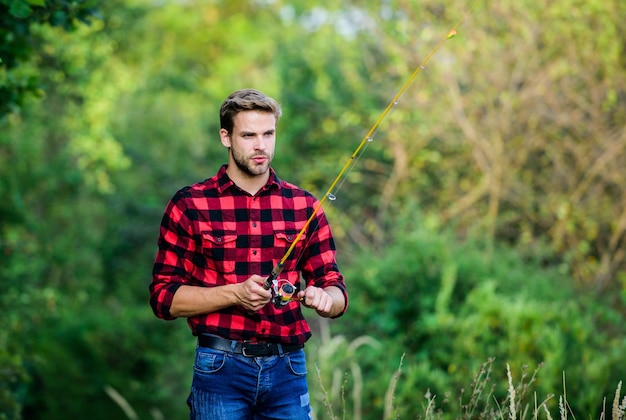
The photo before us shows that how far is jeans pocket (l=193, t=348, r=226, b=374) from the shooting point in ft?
10.4

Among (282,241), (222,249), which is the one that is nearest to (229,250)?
(222,249)

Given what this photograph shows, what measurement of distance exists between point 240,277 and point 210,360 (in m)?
0.32

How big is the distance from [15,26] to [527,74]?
719 centimetres

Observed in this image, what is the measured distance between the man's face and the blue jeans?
2.26ft

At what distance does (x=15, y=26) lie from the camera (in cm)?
504

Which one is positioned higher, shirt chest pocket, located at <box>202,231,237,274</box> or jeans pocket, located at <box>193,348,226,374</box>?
shirt chest pocket, located at <box>202,231,237,274</box>

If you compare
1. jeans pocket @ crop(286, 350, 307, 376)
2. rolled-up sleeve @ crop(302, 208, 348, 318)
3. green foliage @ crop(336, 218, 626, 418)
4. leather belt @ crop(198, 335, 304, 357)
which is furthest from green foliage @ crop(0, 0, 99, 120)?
green foliage @ crop(336, 218, 626, 418)

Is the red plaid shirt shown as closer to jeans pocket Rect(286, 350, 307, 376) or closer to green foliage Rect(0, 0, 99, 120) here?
Result: jeans pocket Rect(286, 350, 307, 376)

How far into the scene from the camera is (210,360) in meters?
3.18

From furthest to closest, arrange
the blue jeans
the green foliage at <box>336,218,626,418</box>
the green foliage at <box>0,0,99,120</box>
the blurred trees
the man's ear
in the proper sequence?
the blurred trees
the green foliage at <box>336,218,626,418</box>
the green foliage at <box>0,0,99,120</box>
the man's ear
the blue jeans

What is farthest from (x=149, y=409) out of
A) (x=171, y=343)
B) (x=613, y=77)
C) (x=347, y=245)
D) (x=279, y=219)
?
(x=279, y=219)

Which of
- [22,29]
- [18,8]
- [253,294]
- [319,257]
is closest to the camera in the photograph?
[253,294]

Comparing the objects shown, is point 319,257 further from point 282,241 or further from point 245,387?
point 245,387

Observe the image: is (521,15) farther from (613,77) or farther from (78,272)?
(78,272)
